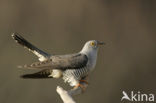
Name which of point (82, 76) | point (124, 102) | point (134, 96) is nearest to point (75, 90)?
point (82, 76)

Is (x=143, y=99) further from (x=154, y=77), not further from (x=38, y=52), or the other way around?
(x=38, y=52)

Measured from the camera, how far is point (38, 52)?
2781mm
